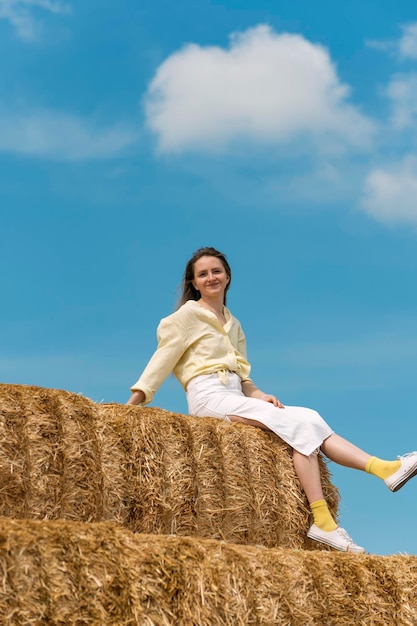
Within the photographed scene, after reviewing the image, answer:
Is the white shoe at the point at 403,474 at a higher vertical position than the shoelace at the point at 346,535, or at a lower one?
higher

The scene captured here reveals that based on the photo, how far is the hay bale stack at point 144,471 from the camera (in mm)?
4148

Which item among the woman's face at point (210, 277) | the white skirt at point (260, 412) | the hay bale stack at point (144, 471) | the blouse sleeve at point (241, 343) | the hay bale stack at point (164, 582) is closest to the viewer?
the hay bale stack at point (164, 582)

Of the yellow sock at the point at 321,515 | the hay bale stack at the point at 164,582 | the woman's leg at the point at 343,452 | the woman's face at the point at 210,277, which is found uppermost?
the woman's face at the point at 210,277

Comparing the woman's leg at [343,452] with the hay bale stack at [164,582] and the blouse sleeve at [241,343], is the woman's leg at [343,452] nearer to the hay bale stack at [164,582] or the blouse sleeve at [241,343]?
the blouse sleeve at [241,343]

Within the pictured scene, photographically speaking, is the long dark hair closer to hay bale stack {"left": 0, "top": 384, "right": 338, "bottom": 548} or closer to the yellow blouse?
the yellow blouse

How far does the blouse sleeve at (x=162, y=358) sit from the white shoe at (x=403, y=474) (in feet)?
4.64

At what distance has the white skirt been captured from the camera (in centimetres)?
516

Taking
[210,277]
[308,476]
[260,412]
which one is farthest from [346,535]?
[210,277]

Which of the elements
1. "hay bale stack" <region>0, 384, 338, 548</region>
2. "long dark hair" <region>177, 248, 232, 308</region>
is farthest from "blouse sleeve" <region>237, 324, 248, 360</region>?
"hay bale stack" <region>0, 384, 338, 548</region>

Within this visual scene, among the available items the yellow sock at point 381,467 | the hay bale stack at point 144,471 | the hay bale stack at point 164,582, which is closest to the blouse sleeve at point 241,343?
the hay bale stack at point 144,471

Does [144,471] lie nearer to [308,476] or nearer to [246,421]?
[246,421]

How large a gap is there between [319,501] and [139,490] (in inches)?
45.9

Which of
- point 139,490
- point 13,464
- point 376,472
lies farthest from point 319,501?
point 13,464

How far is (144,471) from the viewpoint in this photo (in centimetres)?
450
